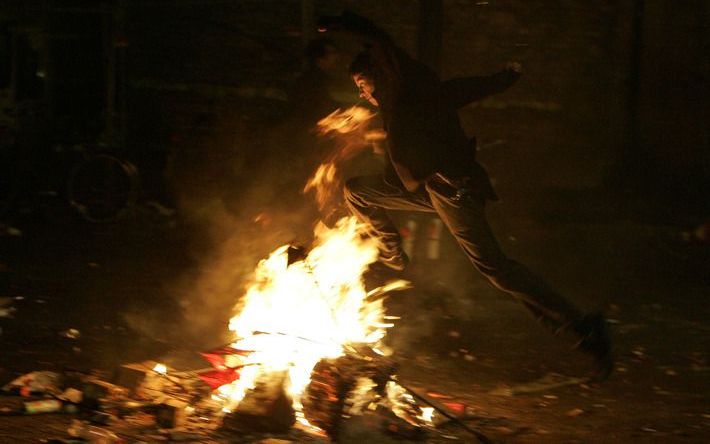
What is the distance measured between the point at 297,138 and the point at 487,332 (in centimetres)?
317

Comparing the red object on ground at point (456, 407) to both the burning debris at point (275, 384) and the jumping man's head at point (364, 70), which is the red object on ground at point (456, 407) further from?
the jumping man's head at point (364, 70)

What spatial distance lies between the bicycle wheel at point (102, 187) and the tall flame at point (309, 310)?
5312 mm

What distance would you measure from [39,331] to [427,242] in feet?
12.6

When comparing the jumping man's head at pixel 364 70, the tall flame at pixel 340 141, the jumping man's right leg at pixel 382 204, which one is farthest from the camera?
the tall flame at pixel 340 141

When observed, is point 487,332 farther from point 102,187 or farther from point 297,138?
point 102,187

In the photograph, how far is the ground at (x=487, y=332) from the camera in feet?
18.2

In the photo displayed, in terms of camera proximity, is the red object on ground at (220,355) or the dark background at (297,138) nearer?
the red object on ground at (220,355)

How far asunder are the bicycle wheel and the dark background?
0.46ft

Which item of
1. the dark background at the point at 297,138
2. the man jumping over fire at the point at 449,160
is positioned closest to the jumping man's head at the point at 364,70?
the man jumping over fire at the point at 449,160

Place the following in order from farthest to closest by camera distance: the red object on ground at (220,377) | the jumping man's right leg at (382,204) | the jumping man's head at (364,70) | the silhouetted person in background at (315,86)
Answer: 1. the silhouetted person in background at (315,86)
2. the jumping man's right leg at (382,204)
3. the jumping man's head at (364,70)
4. the red object on ground at (220,377)

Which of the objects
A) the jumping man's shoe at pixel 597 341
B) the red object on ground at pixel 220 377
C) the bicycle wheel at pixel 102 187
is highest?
the bicycle wheel at pixel 102 187

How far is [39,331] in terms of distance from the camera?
6809 mm

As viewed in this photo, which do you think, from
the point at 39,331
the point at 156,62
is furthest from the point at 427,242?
the point at 156,62

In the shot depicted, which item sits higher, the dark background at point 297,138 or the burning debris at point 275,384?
the dark background at point 297,138
